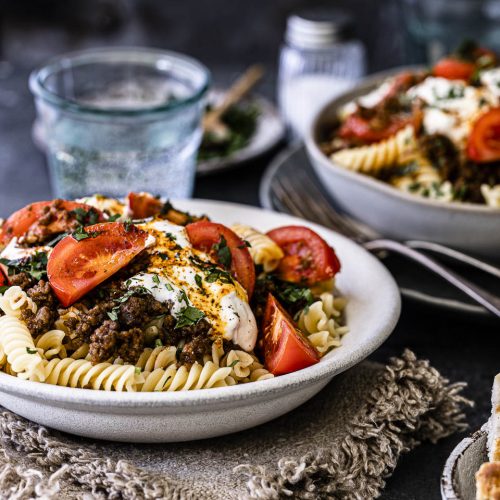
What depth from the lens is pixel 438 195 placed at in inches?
159

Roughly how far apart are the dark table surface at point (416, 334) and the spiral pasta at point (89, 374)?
0.92 m

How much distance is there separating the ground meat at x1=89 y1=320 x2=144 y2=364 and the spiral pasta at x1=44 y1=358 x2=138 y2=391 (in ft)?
0.12

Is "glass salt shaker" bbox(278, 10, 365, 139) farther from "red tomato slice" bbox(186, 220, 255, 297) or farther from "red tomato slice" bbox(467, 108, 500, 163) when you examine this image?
"red tomato slice" bbox(186, 220, 255, 297)

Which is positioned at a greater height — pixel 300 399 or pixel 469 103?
pixel 469 103

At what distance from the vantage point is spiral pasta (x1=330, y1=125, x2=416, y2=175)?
13.7 ft

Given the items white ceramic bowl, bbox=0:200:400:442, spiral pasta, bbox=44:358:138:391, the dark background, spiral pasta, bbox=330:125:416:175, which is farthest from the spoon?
spiral pasta, bbox=44:358:138:391

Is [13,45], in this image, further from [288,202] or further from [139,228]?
[139,228]

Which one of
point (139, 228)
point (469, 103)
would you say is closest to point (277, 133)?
point (469, 103)

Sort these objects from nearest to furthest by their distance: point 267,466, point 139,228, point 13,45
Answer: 1. point 267,466
2. point 139,228
3. point 13,45

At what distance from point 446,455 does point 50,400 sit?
4.49 ft

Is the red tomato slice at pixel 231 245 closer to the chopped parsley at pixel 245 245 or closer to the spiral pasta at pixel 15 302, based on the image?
the chopped parsley at pixel 245 245

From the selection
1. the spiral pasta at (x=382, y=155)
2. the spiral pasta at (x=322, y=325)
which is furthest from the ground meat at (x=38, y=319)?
the spiral pasta at (x=382, y=155)

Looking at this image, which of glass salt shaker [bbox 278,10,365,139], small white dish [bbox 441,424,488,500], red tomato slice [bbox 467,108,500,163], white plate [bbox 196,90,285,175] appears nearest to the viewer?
small white dish [bbox 441,424,488,500]

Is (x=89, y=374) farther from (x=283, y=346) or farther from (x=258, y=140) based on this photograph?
(x=258, y=140)
